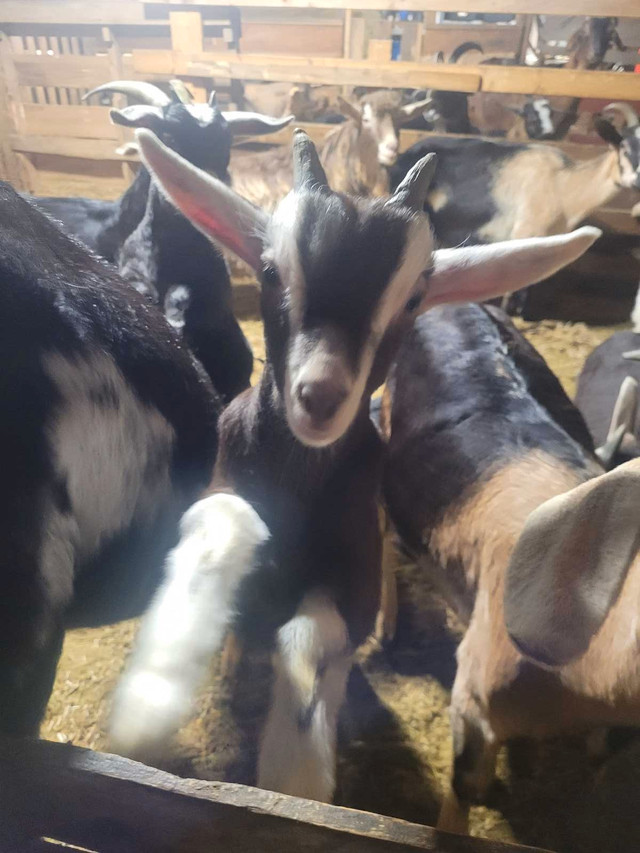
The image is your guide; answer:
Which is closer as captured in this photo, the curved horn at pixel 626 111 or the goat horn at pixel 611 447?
the goat horn at pixel 611 447

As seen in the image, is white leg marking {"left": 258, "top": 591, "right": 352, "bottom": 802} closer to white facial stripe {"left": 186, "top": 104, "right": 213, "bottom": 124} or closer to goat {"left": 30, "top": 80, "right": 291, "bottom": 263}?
goat {"left": 30, "top": 80, "right": 291, "bottom": 263}

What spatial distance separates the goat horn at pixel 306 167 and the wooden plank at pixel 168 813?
2.28ft

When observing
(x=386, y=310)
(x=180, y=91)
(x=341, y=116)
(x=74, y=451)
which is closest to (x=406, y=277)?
(x=386, y=310)

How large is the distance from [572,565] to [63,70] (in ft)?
5.54

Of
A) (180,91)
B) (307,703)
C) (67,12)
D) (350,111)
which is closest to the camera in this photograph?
A: (307,703)

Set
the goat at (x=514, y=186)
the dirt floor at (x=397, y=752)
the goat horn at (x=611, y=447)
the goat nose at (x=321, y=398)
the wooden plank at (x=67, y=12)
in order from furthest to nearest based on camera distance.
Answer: the goat at (x=514, y=186) → the goat horn at (x=611, y=447) → the wooden plank at (x=67, y=12) → the dirt floor at (x=397, y=752) → the goat nose at (x=321, y=398)

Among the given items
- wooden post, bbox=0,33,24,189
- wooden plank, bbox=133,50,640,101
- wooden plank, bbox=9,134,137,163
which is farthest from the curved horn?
wooden post, bbox=0,33,24,189

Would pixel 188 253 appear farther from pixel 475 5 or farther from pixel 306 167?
pixel 475 5

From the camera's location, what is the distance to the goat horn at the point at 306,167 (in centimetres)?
80

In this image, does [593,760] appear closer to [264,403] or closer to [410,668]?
[410,668]

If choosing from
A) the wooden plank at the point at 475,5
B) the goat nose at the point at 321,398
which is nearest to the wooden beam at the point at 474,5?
the wooden plank at the point at 475,5

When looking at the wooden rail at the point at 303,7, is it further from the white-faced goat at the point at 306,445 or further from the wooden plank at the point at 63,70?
the white-faced goat at the point at 306,445

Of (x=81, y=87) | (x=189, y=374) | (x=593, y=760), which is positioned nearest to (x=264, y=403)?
(x=189, y=374)

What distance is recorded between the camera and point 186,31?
149 cm
